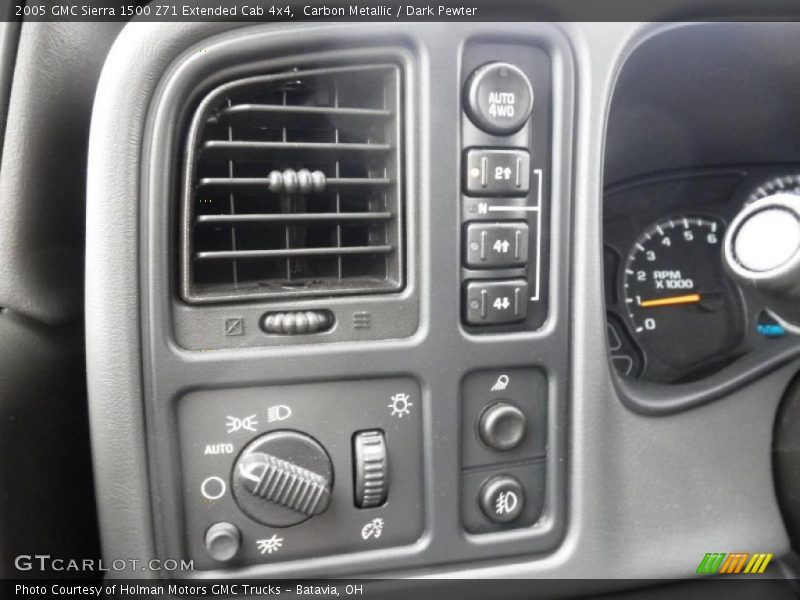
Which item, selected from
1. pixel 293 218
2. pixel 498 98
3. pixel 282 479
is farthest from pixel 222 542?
pixel 498 98

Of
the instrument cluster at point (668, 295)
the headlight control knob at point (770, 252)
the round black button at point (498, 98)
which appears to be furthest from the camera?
the instrument cluster at point (668, 295)

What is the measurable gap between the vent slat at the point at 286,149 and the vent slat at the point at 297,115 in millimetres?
31

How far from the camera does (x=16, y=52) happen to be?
0.84 meters

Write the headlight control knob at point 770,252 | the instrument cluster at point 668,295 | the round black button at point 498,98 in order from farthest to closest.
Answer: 1. the instrument cluster at point 668,295
2. the round black button at point 498,98
3. the headlight control knob at point 770,252

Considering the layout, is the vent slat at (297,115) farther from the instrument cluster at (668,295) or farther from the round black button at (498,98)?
the instrument cluster at (668,295)

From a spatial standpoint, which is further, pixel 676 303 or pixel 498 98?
pixel 676 303

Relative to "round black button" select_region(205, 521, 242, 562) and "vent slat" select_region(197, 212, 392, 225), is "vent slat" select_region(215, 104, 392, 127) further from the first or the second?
"round black button" select_region(205, 521, 242, 562)

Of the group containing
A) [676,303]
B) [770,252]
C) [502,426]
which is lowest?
[502,426]

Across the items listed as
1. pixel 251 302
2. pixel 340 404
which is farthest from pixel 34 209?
pixel 340 404

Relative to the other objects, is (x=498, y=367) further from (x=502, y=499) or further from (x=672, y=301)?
(x=672, y=301)

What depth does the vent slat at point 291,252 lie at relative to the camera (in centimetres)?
84

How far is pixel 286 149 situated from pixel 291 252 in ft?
0.40

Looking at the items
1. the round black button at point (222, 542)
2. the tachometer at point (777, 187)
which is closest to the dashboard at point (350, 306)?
the round black button at point (222, 542)

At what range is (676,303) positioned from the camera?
120 cm
